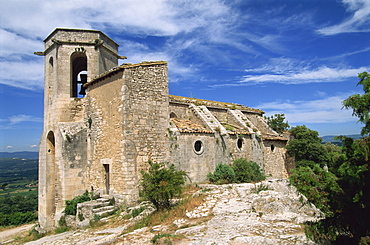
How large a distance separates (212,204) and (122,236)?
3.64 meters

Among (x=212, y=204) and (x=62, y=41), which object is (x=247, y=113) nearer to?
(x=212, y=204)

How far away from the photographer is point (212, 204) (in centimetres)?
992

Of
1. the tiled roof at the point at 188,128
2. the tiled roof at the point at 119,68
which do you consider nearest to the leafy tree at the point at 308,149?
the tiled roof at the point at 188,128

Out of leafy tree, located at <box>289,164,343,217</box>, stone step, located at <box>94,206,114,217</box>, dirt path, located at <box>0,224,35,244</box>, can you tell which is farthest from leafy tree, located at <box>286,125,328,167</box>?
dirt path, located at <box>0,224,35,244</box>

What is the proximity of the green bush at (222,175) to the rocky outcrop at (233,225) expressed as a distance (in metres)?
2.82

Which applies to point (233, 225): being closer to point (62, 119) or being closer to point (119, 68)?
point (119, 68)

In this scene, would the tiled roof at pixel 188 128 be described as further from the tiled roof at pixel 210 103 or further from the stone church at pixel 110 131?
the tiled roof at pixel 210 103

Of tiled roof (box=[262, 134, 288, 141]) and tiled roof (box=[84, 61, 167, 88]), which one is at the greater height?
tiled roof (box=[84, 61, 167, 88])

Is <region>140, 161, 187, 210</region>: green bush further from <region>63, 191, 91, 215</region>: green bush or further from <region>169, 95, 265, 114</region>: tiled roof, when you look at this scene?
<region>169, 95, 265, 114</region>: tiled roof

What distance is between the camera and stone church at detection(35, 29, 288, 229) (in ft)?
40.0

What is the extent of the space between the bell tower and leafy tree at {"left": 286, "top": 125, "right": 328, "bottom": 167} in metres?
14.5

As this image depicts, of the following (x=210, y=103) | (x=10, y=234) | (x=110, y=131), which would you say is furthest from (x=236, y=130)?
(x=10, y=234)

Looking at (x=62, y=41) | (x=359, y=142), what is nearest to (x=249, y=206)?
(x=359, y=142)

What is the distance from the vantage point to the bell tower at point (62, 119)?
45.1 ft
